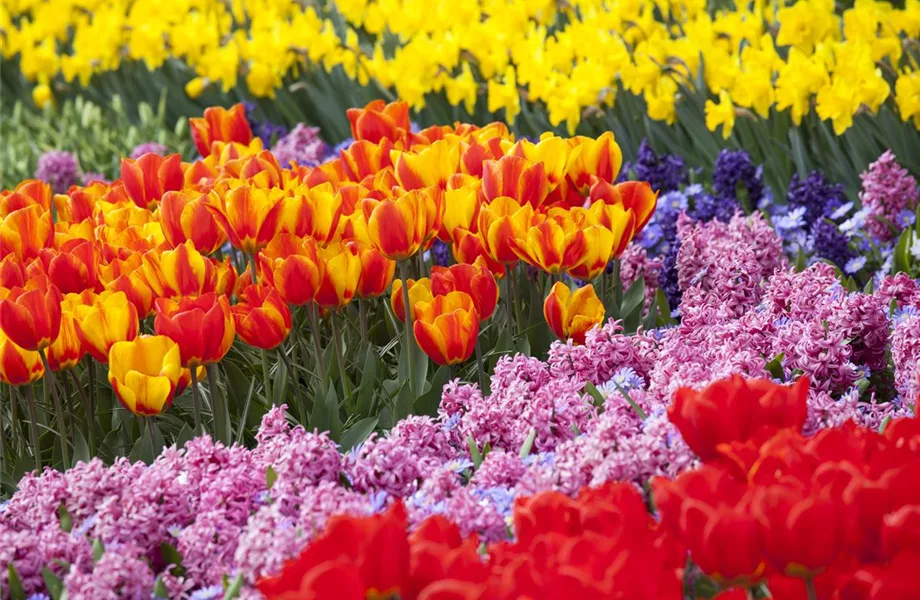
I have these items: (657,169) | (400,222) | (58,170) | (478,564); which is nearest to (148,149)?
(58,170)

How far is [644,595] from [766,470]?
0.71 feet

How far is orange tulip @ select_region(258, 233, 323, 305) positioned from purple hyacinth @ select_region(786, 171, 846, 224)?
70.8 inches

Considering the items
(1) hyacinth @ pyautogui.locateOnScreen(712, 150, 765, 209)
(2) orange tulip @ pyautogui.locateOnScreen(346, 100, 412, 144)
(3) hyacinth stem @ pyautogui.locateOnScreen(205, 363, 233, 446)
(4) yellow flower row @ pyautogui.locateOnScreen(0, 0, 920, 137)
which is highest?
(4) yellow flower row @ pyautogui.locateOnScreen(0, 0, 920, 137)

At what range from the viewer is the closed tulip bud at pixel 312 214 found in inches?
84.3

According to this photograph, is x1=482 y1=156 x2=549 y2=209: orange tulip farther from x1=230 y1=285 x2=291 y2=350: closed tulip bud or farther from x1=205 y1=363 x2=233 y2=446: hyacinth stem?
x1=205 y1=363 x2=233 y2=446: hyacinth stem

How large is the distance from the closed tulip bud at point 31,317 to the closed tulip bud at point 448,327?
1.80 feet

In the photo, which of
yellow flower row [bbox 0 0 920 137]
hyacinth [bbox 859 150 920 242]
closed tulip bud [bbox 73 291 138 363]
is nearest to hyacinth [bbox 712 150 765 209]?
yellow flower row [bbox 0 0 920 137]

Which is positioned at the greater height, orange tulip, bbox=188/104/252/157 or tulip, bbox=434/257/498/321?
orange tulip, bbox=188/104/252/157

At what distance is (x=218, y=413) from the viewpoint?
1.97 meters

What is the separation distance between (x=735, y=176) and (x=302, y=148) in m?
1.83

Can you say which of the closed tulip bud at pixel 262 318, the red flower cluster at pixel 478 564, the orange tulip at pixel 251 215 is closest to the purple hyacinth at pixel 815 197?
the orange tulip at pixel 251 215

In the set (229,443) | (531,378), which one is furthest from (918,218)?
(229,443)

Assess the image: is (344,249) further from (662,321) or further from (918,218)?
(918,218)

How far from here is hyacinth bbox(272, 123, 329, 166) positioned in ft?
14.2
